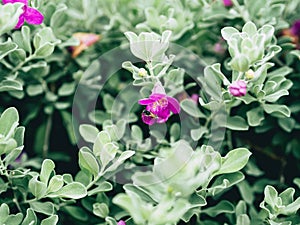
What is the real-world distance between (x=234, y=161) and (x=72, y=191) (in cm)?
32

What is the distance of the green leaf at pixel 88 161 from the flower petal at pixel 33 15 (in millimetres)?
323

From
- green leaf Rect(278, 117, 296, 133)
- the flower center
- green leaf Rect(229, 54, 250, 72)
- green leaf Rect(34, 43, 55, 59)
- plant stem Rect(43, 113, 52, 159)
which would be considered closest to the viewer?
green leaf Rect(229, 54, 250, 72)

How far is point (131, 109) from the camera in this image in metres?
1.39

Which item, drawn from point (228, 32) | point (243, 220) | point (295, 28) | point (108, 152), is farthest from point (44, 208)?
point (295, 28)

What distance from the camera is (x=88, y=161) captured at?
1.06 m

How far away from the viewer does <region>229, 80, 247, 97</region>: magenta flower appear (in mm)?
1055

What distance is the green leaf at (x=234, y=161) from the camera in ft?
3.44

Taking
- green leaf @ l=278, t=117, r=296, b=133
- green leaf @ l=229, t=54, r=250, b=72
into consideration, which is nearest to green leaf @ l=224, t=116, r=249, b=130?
green leaf @ l=278, t=117, r=296, b=133

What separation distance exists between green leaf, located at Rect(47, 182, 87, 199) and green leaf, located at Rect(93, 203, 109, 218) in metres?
0.11

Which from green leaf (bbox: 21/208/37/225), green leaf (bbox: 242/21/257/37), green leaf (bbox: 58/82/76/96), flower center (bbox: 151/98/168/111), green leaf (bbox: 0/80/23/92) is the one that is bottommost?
green leaf (bbox: 21/208/37/225)

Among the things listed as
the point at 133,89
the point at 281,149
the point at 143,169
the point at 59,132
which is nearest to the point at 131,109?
the point at 133,89

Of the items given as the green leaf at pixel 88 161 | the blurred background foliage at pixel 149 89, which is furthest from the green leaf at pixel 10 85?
the green leaf at pixel 88 161

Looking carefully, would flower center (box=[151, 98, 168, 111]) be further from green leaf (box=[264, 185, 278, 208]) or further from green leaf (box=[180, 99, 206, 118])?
green leaf (box=[264, 185, 278, 208])

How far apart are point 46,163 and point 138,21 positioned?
2.09ft
